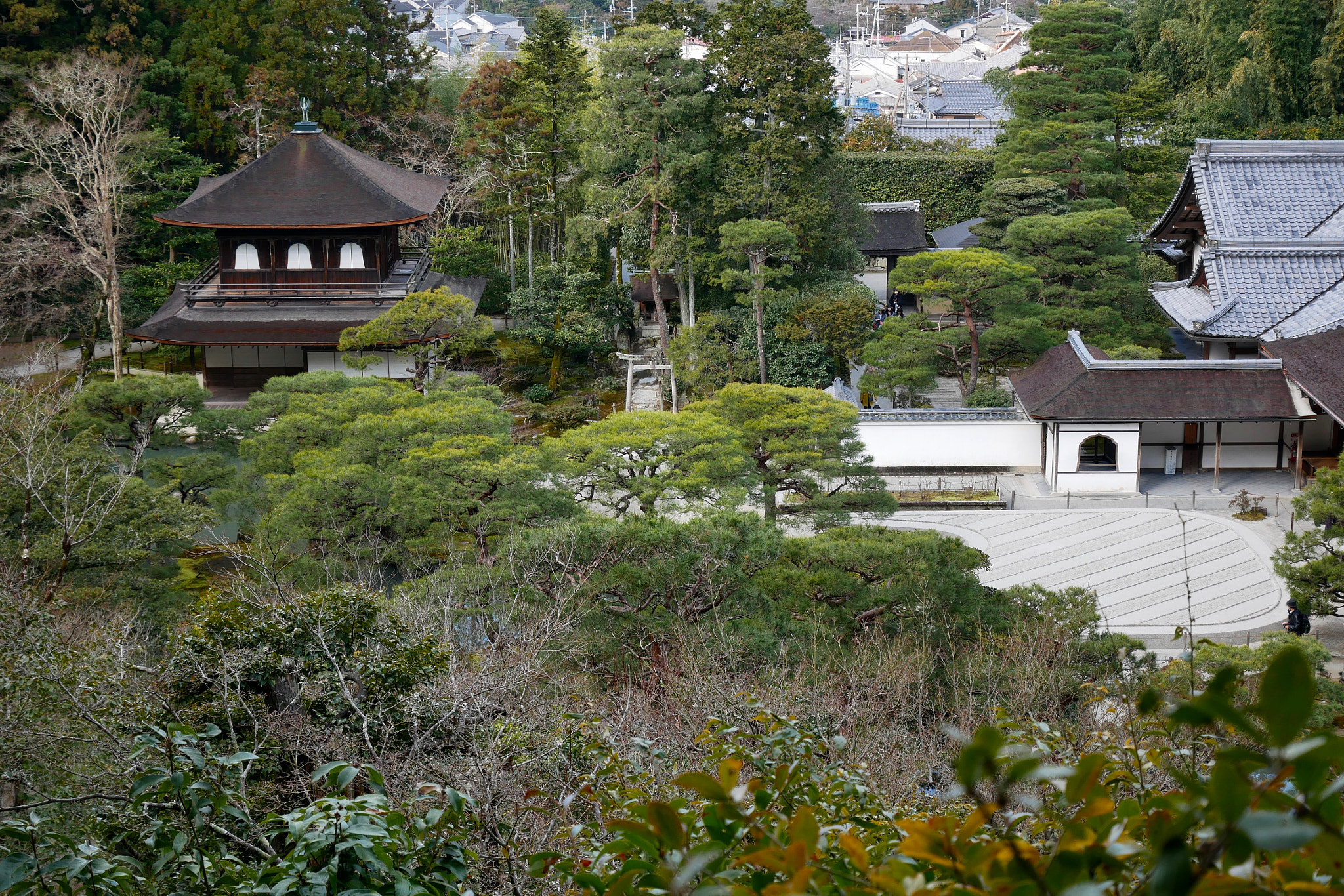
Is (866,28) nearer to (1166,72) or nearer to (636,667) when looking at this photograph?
(1166,72)

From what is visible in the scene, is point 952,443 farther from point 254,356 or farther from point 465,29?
point 465,29

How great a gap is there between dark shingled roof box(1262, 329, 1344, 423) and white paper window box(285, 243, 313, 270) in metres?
19.2

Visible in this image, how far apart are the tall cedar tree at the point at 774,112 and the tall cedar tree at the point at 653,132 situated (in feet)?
2.18

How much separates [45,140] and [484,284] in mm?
10041

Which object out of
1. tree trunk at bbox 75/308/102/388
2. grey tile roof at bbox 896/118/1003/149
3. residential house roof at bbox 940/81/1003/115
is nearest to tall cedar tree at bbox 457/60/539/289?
tree trunk at bbox 75/308/102/388

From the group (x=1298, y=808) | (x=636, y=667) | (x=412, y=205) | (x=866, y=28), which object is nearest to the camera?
(x=1298, y=808)

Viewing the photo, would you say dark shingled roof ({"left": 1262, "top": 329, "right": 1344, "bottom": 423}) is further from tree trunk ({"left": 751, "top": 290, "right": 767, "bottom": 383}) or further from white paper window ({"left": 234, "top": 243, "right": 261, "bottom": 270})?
white paper window ({"left": 234, "top": 243, "right": 261, "bottom": 270})

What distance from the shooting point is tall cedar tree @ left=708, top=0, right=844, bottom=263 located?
81.6ft

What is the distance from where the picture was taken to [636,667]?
38.1 feet

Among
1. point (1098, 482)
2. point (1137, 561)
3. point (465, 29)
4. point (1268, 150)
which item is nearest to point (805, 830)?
point (1137, 561)

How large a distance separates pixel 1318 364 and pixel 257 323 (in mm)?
19916

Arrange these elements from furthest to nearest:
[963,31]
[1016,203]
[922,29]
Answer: [963,31], [922,29], [1016,203]

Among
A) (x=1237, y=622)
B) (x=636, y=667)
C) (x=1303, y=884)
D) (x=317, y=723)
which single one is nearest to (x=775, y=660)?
(x=636, y=667)

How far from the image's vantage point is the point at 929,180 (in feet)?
126
